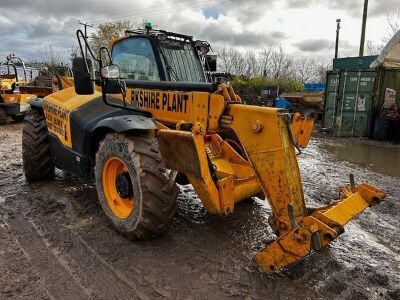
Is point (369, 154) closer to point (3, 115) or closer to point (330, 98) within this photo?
point (330, 98)

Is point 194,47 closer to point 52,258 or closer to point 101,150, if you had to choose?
point 101,150

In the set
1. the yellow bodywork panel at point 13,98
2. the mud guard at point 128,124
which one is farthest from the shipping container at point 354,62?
the mud guard at point 128,124

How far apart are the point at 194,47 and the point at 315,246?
10.3 ft

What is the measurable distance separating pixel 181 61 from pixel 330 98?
957cm

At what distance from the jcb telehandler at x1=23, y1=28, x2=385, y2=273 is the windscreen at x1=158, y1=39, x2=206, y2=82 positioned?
0.02 meters

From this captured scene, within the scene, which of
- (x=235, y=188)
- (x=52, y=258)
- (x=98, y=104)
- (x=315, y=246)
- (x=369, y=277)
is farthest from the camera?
(x=98, y=104)

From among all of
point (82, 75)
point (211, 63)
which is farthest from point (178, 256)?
point (211, 63)

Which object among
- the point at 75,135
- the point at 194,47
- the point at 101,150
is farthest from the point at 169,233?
the point at 194,47

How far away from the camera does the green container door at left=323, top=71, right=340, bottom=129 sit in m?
12.6

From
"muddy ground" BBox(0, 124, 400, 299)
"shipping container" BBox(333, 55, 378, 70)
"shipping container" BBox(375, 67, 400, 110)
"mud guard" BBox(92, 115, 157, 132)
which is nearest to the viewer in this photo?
"muddy ground" BBox(0, 124, 400, 299)

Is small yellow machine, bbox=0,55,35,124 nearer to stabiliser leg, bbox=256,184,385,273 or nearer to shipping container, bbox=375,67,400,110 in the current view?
shipping container, bbox=375,67,400,110

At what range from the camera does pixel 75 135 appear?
14.3ft

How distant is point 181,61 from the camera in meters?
4.55

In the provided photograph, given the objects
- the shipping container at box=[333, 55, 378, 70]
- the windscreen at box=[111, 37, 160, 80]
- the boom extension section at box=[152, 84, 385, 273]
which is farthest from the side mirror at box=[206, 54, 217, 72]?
the shipping container at box=[333, 55, 378, 70]
